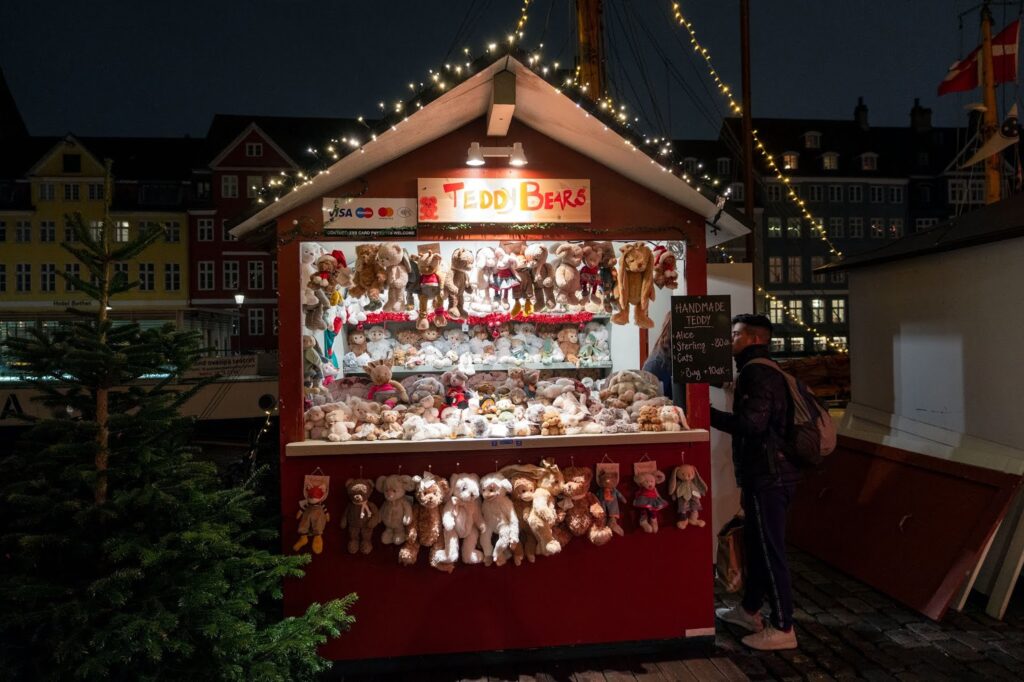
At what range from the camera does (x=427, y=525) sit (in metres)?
4.24

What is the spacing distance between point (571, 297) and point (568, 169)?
3.16ft

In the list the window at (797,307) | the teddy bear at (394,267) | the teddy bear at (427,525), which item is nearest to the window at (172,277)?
the teddy bear at (394,267)

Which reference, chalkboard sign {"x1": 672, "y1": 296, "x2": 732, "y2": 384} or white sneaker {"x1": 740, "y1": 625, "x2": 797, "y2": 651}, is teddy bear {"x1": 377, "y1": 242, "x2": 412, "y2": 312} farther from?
white sneaker {"x1": 740, "y1": 625, "x2": 797, "y2": 651}

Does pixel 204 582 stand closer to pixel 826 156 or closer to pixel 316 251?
pixel 316 251

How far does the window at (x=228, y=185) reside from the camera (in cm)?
3509

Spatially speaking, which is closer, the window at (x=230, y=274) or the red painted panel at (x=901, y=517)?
the red painted panel at (x=901, y=517)

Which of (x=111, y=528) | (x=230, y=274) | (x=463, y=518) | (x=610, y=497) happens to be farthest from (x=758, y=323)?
(x=230, y=274)

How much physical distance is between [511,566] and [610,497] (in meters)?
0.81

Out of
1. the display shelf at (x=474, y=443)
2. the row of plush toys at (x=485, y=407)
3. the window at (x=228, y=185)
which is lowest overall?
the display shelf at (x=474, y=443)

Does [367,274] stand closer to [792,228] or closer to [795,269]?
[792,228]

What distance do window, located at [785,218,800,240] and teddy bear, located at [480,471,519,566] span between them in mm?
41650

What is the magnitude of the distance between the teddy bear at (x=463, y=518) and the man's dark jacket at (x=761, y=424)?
71.2 inches

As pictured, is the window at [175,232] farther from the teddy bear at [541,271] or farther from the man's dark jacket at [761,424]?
the man's dark jacket at [761,424]

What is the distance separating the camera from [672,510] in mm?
→ 4605
